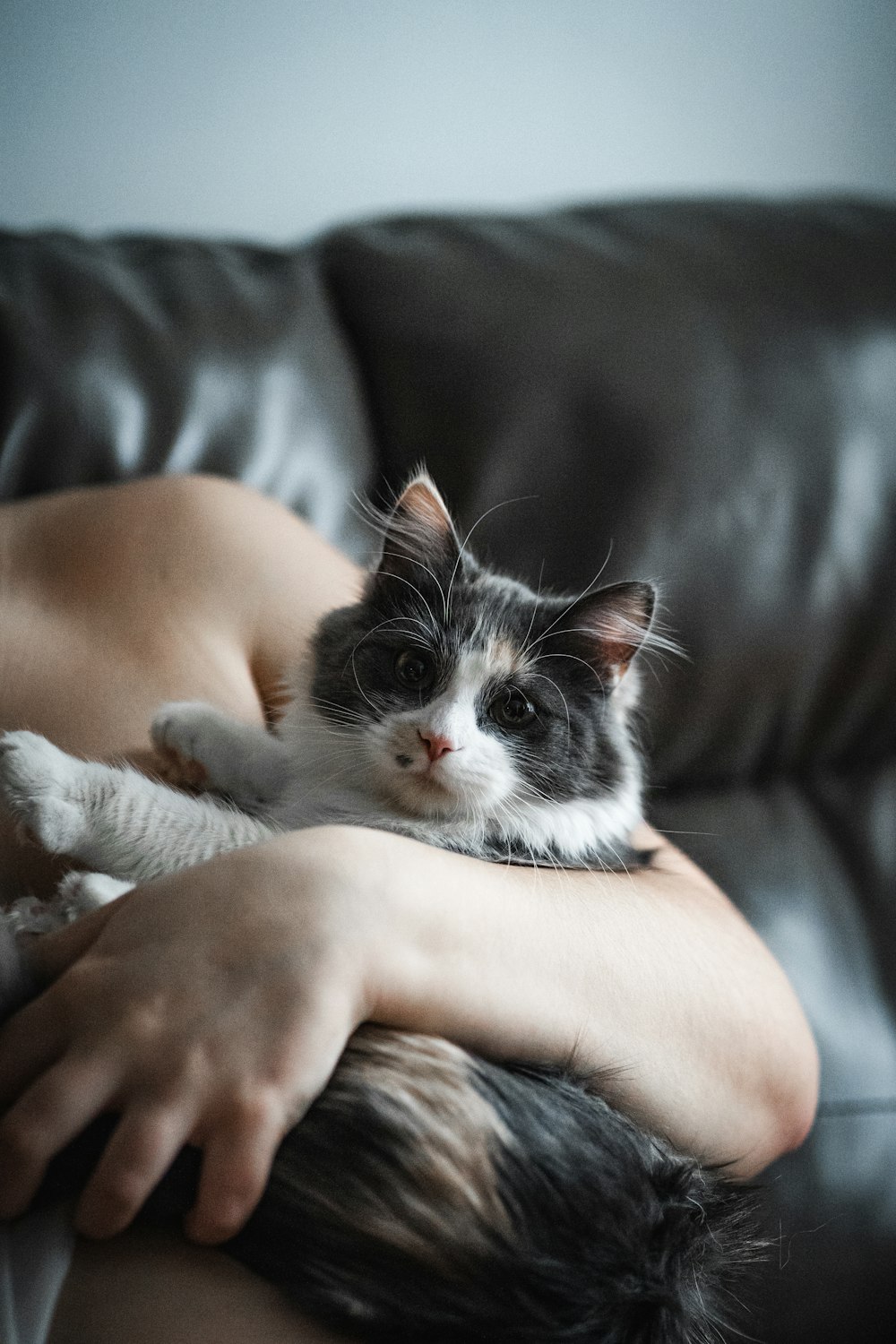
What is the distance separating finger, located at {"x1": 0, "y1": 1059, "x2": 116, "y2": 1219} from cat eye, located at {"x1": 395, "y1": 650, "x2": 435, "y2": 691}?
17.3 inches

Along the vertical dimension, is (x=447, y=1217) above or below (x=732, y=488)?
below

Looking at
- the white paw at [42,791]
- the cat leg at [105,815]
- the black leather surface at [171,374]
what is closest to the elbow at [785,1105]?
the cat leg at [105,815]

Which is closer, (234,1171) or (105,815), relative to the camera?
(234,1171)

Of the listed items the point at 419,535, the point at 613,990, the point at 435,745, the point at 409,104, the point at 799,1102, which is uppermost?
the point at 409,104

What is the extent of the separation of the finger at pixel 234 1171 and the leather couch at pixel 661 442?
0.89m

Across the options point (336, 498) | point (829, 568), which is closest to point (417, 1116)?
point (336, 498)

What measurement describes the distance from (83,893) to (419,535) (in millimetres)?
436

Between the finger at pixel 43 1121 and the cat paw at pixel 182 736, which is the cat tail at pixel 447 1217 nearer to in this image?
the finger at pixel 43 1121

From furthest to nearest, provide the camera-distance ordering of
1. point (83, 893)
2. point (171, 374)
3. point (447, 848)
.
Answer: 1. point (171, 374)
2. point (447, 848)
3. point (83, 893)

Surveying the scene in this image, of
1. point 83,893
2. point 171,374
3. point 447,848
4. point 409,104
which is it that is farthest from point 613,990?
point 409,104

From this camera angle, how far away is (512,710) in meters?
0.89

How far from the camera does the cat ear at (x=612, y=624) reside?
2.85 feet

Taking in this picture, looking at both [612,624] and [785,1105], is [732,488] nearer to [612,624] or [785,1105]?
[612,624]

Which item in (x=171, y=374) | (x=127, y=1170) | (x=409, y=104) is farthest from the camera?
(x=409, y=104)
